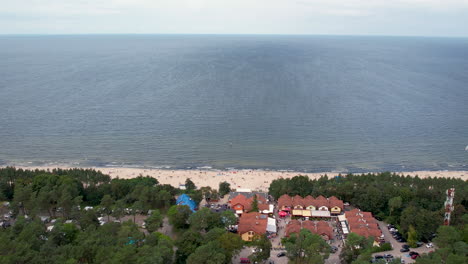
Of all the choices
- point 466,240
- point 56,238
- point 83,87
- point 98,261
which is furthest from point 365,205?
point 83,87

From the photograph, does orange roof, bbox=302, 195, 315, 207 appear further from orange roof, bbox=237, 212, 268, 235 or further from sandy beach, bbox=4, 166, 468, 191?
sandy beach, bbox=4, 166, 468, 191

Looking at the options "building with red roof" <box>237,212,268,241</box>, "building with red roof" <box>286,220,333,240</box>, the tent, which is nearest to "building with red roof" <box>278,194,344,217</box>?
the tent

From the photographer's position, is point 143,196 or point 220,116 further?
point 220,116

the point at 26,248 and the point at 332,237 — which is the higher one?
the point at 26,248

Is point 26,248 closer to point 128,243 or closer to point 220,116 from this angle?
point 128,243

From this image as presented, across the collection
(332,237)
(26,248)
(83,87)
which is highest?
(83,87)

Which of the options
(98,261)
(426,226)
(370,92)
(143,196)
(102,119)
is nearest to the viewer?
(98,261)
